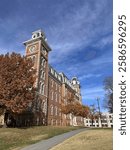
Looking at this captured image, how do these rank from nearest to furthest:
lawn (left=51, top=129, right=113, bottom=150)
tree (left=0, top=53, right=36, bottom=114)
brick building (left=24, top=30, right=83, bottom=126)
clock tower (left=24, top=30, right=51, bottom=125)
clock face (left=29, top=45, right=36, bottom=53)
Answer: lawn (left=51, top=129, right=113, bottom=150) → tree (left=0, top=53, right=36, bottom=114) → clock tower (left=24, top=30, right=51, bottom=125) → brick building (left=24, top=30, right=83, bottom=126) → clock face (left=29, top=45, right=36, bottom=53)

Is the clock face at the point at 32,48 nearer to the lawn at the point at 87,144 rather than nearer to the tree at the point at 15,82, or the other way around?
the tree at the point at 15,82

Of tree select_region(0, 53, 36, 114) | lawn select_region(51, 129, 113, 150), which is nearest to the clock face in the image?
tree select_region(0, 53, 36, 114)

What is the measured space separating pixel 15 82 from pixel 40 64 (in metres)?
19.8

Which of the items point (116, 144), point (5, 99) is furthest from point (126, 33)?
point (5, 99)

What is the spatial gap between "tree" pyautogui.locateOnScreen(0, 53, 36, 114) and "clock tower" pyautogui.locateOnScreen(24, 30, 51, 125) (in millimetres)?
14272

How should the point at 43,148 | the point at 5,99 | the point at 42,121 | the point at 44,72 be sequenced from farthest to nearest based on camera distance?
the point at 44,72, the point at 42,121, the point at 5,99, the point at 43,148

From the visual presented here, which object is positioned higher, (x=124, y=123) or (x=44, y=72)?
(x=44, y=72)

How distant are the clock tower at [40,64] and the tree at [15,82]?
562 inches

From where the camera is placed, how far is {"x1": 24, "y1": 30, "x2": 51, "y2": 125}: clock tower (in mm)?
48219

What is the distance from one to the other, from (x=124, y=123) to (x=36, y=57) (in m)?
47.6

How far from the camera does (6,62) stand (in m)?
32.3

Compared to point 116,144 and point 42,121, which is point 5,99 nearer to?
point 42,121

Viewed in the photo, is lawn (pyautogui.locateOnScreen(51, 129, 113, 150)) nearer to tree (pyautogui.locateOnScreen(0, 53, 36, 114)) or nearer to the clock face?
tree (pyautogui.locateOnScreen(0, 53, 36, 114))

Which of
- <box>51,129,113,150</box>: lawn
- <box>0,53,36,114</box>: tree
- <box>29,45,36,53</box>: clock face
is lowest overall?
<box>51,129,113,150</box>: lawn
